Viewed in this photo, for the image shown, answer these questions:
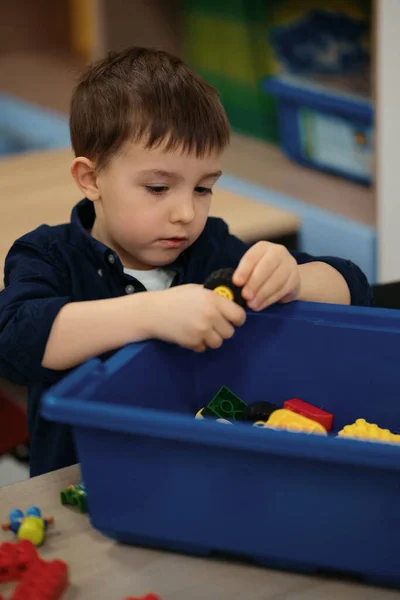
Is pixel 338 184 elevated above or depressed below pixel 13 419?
above

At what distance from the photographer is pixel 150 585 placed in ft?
2.02

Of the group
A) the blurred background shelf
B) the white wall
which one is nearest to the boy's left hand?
the blurred background shelf

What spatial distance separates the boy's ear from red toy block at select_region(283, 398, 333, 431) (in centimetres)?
30

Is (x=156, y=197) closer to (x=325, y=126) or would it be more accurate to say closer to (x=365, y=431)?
(x=365, y=431)

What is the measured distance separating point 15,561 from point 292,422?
237mm

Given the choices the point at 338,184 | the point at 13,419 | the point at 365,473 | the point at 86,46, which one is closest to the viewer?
the point at 365,473

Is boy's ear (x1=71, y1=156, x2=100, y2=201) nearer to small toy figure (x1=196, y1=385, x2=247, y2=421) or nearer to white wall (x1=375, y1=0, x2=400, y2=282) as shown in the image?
small toy figure (x1=196, y1=385, x2=247, y2=421)

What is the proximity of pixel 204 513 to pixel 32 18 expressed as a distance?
2372 millimetres

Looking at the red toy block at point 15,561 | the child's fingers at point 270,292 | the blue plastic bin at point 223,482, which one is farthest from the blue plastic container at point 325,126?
the red toy block at point 15,561

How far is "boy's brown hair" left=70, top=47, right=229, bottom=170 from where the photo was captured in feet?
2.83

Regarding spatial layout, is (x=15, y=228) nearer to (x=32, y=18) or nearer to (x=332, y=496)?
(x=332, y=496)

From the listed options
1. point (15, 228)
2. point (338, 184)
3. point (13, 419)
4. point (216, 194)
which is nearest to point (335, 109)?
point (338, 184)

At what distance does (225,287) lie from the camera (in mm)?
773

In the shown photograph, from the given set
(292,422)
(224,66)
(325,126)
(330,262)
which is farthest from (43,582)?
(224,66)
